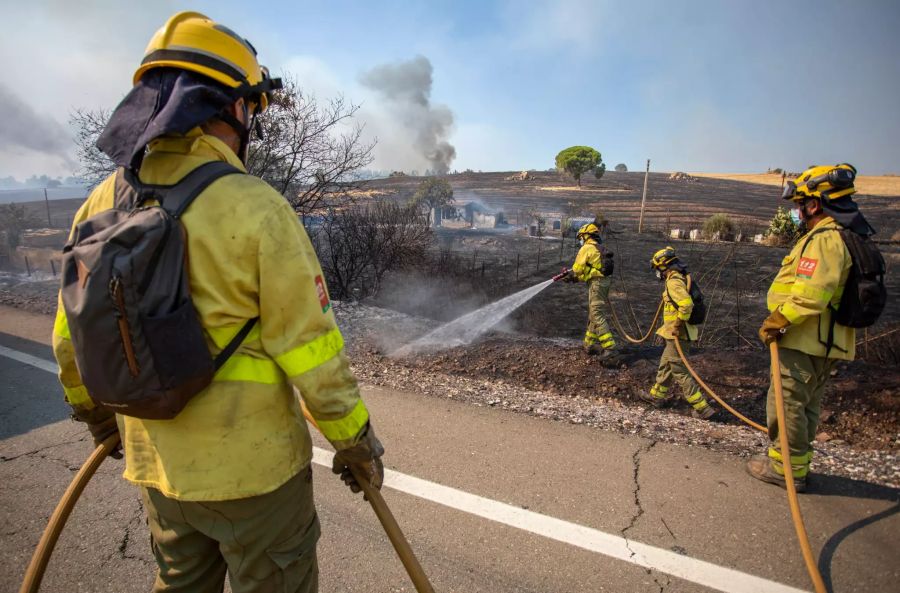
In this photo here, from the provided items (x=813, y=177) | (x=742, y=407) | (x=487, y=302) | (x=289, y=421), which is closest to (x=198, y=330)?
(x=289, y=421)

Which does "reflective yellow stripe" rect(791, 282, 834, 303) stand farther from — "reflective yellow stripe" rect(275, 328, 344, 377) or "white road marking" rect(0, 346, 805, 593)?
"reflective yellow stripe" rect(275, 328, 344, 377)

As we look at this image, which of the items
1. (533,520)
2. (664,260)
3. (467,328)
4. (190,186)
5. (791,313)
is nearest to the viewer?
(190,186)

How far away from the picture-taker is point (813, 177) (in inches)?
128

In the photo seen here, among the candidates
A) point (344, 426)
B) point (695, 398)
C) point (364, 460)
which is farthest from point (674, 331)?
point (344, 426)

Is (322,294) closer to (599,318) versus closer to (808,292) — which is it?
(808,292)

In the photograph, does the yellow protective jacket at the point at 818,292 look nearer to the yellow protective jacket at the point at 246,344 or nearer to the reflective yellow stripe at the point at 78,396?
the yellow protective jacket at the point at 246,344

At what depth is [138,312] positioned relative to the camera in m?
1.19

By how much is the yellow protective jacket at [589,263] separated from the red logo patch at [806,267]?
405cm

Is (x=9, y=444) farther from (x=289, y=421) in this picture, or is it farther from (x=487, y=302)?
(x=487, y=302)

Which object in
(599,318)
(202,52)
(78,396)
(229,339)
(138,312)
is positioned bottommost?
(599,318)

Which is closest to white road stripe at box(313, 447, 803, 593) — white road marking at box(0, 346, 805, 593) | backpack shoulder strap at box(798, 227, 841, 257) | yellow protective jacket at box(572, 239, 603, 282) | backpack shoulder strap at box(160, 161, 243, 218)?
white road marking at box(0, 346, 805, 593)

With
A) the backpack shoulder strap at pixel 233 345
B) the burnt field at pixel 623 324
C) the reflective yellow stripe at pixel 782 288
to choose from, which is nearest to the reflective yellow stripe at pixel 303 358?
the backpack shoulder strap at pixel 233 345

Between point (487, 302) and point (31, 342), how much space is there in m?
8.50

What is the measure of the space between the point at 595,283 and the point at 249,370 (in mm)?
6574
